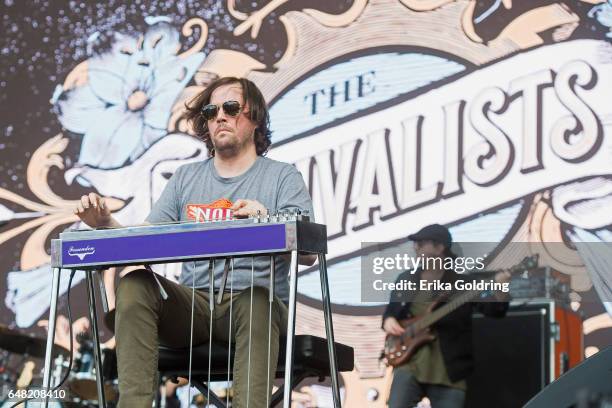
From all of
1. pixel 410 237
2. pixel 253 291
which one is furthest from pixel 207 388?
pixel 410 237

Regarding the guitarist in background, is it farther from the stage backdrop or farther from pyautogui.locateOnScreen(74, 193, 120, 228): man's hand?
pyautogui.locateOnScreen(74, 193, 120, 228): man's hand

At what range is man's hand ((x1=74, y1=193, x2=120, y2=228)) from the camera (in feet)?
10.2

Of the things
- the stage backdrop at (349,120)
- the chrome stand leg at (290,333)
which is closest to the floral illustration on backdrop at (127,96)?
the stage backdrop at (349,120)

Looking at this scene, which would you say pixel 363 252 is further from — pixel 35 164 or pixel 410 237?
pixel 35 164

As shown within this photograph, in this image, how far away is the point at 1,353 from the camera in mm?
4586

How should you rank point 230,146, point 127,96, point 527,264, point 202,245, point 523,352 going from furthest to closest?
point 127,96 < point 527,264 < point 523,352 < point 230,146 < point 202,245

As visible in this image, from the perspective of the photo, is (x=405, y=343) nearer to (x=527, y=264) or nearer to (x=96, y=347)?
(x=527, y=264)

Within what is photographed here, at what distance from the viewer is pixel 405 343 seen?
13.4 feet

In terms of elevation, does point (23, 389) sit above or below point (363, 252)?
below

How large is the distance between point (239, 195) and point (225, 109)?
0.30 m

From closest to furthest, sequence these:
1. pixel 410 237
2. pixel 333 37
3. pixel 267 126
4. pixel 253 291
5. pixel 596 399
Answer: pixel 596 399 → pixel 253 291 → pixel 267 126 → pixel 410 237 → pixel 333 37

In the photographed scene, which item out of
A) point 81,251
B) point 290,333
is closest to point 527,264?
point 290,333

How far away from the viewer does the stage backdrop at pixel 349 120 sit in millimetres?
4094

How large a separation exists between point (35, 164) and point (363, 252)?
5.25 feet
